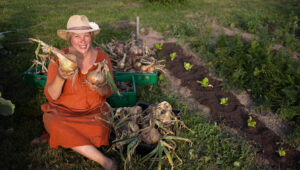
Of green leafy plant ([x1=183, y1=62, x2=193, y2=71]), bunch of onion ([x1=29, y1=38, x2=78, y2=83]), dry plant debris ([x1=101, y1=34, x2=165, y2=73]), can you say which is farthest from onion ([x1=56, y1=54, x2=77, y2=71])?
green leafy plant ([x1=183, y1=62, x2=193, y2=71])

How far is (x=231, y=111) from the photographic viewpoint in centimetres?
378

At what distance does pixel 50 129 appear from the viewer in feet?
8.48

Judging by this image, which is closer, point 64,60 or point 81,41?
point 64,60

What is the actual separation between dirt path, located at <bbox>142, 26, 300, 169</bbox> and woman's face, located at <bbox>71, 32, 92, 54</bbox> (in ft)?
6.69

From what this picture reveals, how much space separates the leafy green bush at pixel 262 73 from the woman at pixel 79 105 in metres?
2.59

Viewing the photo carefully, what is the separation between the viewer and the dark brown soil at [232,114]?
118 inches

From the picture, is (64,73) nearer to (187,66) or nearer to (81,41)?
(81,41)

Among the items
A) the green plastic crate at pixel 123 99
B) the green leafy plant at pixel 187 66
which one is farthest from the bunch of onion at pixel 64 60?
the green leafy plant at pixel 187 66

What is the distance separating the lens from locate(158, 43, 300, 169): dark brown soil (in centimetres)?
299

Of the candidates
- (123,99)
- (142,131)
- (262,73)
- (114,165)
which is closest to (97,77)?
(142,131)

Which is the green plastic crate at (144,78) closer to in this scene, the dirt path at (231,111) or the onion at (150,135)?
the dirt path at (231,111)

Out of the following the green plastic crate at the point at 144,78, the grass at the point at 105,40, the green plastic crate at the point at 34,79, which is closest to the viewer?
the grass at the point at 105,40

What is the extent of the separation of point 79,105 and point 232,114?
2273 millimetres

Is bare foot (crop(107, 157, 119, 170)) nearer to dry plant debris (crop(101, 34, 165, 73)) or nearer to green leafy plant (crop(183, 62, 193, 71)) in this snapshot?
dry plant debris (crop(101, 34, 165, 73))
